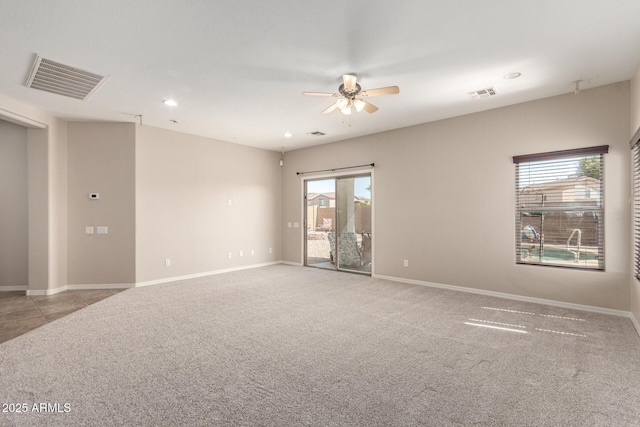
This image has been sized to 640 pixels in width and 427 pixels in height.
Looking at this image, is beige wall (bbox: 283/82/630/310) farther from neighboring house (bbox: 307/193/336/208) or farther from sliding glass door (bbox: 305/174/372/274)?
neighboring house (bbox: 307/193/336/208)

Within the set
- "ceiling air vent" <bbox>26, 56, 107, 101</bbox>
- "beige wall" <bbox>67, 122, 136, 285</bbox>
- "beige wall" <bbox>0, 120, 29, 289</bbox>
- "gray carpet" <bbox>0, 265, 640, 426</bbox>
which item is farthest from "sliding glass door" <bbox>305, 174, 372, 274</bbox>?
"beige wall" <bbox>0, 120, 29, 289</bbox>

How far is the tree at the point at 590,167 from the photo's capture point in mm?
4145

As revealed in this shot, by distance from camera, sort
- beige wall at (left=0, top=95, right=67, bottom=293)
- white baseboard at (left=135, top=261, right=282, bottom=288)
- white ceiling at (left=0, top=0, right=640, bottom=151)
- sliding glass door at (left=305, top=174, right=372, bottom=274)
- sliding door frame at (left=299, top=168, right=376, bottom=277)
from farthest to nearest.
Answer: sliding glass door at (left=305, top=174, right=372, bottom=274), sliding door frame at (left=299, top=168, right=376, bottom=277), white baseboard at (left=135, top=261, right=282, bottom=288), beige wall at (left=0, top=95, right=67, bottom=293), white ceiling at (left=0, top=0, right=640, bottom=151)

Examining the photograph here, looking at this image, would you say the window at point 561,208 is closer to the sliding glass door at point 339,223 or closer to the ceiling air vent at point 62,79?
the sliding glass door at point 339,223

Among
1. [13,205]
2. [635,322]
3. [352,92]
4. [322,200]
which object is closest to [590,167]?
[635,322]

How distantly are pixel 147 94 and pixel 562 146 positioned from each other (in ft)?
18.9

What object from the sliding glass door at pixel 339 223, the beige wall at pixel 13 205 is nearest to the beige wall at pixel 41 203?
the beige wall at pixel 13 205

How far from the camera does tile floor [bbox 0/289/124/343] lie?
374 cm

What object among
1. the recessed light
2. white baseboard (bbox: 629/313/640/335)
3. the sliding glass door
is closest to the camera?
white baseboard (bbox: 629/313/640/335)

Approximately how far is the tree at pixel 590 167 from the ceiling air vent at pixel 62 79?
20.4ft

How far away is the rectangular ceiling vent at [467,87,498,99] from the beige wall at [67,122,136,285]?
5.66m

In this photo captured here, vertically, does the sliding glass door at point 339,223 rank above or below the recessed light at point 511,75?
below

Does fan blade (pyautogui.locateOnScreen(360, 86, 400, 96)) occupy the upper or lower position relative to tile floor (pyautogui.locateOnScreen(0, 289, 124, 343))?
upper

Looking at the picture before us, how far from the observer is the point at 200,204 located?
6.64 m
